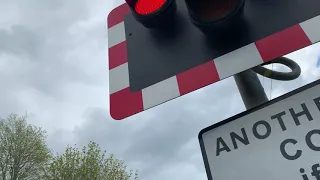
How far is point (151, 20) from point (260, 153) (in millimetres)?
575

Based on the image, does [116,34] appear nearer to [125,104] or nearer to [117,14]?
[117,14]

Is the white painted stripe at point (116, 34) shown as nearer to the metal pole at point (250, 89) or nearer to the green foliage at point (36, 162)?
the metal pole at point (250, 89)

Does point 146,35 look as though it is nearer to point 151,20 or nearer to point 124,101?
point 151,20

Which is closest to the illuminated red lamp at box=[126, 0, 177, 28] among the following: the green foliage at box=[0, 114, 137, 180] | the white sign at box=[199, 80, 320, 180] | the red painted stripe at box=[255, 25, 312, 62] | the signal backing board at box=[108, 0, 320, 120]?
the signal backing board at box=[108, 0, 320, 120]

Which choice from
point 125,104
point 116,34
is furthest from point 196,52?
point 116,34

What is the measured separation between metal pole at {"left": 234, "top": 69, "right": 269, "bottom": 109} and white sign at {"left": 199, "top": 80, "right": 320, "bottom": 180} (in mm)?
77

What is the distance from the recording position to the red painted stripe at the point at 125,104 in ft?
3.66

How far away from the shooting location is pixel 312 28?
97 cm

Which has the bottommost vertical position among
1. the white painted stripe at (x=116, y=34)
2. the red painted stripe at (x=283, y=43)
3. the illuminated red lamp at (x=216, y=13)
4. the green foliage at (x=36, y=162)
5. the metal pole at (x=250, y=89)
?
the metal pole at (x=250, y=89)

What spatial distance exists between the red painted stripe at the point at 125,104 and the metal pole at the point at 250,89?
35 centimetres

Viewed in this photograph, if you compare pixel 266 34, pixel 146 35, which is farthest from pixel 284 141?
pixel 146 35

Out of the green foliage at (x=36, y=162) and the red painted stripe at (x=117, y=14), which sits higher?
the green foliage at (x=36, y=162)

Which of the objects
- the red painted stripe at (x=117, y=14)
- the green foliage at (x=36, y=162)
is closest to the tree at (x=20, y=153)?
the green foliage at (x=36, y=162)

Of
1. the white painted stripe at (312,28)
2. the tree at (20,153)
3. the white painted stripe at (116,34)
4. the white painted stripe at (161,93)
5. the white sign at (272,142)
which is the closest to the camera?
the white sign at (272,142)
